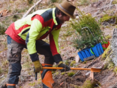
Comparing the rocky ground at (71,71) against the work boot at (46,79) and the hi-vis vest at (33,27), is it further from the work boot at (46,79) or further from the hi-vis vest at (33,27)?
the hi-vis vest at (33,27)

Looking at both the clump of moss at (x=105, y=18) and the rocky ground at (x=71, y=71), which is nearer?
the rocky ground at (x=71, y=71)

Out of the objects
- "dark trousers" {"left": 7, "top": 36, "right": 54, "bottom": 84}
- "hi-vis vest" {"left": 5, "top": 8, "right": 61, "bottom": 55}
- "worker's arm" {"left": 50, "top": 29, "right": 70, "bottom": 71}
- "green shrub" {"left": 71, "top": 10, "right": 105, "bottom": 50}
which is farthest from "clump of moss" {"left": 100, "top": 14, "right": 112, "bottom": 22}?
"dark trousers" {"left": 7, "top": 36, "right": 54, "bottom": 84}

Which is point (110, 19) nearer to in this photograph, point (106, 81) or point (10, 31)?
point (106, 81)

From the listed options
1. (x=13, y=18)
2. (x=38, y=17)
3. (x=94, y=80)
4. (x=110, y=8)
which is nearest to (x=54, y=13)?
(x=38, y=17)

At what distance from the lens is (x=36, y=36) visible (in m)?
2.73

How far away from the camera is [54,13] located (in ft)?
9.25

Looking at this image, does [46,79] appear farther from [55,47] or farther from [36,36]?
[36,36]

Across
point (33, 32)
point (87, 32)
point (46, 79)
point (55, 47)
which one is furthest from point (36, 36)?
point (87, 32)

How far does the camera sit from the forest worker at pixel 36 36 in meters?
2.73

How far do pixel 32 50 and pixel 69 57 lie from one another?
7.60ft

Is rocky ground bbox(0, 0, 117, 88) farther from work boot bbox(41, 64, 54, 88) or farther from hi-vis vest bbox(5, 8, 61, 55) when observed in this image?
hi-vis vest bbox(5, 8, 61, 55)

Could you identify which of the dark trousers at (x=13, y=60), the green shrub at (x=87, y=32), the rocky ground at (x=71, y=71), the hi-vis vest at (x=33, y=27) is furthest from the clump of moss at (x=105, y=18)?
the dark trousers at (x=13, y=60)

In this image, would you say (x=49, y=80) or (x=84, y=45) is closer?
(x=49, y=80)

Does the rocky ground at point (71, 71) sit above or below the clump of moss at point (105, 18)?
below
